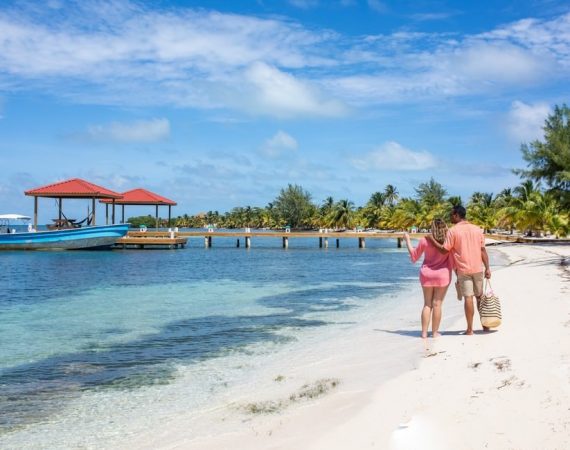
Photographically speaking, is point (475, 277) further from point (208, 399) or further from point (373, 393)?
point (208, 399)

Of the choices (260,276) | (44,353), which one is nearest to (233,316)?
(44,353)

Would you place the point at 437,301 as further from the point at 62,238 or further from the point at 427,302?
the point at 62,238

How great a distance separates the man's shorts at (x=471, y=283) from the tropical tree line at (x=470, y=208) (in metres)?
26.1

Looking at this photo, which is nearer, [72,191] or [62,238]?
[72,191]

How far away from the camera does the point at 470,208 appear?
226 ft

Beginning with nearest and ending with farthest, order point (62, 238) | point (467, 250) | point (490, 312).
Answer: point (467, 250)
point (490, 312)
point (62, 238)

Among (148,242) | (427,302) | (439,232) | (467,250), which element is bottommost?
(148,242)

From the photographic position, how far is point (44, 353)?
1021 centimetres

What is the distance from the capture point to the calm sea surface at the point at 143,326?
7.65 metres

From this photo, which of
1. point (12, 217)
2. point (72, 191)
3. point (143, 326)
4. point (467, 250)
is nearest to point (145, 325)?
point (143, 326)

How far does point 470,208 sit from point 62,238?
4866 cm

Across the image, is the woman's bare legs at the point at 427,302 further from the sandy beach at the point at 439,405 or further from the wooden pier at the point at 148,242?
the wooden pier at the point at 148,242

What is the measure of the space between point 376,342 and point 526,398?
15.6 feet

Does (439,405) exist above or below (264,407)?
above
